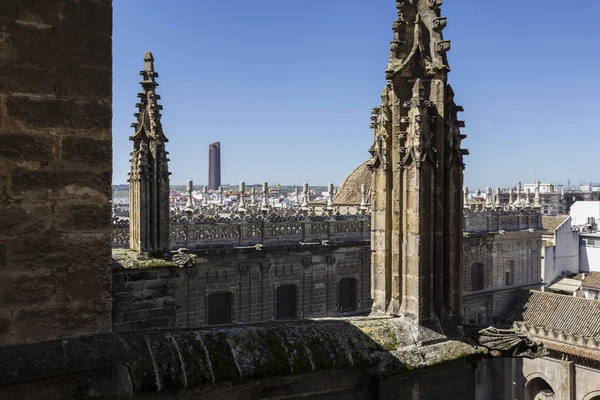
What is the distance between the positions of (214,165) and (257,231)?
147 m

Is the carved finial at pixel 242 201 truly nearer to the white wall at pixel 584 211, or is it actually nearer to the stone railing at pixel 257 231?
the stone railing at pixel 257 231

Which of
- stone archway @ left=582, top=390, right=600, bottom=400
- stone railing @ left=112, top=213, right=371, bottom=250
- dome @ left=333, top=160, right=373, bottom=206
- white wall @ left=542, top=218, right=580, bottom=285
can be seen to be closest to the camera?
stone railing @ left=112, top=213, right=371, bottom=250

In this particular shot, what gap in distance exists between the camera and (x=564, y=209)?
78.9m

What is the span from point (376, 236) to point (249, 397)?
8.15ft

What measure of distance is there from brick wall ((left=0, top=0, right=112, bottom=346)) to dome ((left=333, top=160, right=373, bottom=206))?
35.6 metres

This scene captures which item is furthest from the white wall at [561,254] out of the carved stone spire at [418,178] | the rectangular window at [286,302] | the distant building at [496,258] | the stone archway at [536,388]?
the carved stone spire at [418,178]

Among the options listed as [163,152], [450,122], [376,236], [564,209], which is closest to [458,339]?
[376,236]

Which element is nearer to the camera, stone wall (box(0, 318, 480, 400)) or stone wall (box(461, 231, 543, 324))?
stone wall (box(0, 318, 480, 400))

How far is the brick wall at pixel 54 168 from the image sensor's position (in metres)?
2.85

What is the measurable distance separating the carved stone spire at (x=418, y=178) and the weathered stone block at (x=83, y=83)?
351 cm

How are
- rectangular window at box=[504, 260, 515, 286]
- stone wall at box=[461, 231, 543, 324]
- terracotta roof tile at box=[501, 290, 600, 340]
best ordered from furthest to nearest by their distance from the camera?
rectangular window at box=[504, 260, 515, 286]
stone wall at box=[461, 231, 543, 324]
terracotta roof tile at box=[501, 290, 600, 340]

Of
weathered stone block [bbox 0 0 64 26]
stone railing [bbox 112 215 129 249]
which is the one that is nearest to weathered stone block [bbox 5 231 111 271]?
weathered stone block [bbox 0 0 64 26]

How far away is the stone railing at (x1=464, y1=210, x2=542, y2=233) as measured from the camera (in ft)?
106

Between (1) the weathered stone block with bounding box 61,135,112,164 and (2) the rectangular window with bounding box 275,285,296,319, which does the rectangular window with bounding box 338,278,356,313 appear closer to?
(2) the rectangular window with bounding box 275,285,296,319
